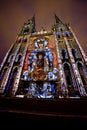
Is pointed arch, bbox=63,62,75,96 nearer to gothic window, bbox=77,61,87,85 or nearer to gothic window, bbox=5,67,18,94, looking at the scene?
gothic window, bbox=77,61,87,85

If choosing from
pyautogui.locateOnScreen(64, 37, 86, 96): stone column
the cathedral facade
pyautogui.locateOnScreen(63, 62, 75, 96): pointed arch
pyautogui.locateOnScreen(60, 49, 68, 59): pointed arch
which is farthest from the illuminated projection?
pyautogui.locateOnScreen(64, 37, 86, 96): stone column

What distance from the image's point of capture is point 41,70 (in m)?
14.3

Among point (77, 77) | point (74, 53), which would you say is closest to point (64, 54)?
point (74, 53)

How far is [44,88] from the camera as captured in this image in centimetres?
1238

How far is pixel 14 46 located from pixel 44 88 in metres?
11.7

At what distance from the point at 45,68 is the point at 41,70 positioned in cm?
64

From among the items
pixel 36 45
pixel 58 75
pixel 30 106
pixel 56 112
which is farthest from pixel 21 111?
pixel 36 45

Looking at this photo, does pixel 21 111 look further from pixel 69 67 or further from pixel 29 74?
pixel 69 67

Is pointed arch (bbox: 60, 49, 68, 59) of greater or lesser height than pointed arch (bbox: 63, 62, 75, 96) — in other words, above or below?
above

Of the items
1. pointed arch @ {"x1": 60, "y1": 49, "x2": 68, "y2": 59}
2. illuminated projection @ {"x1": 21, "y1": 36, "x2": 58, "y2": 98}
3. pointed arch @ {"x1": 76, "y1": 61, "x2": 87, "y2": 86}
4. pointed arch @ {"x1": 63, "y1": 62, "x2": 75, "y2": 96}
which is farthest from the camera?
pointed arch @ {"x1": 60, "y1": 49, "x2": 68, "y2": 59}

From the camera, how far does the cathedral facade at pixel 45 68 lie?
12.0 m

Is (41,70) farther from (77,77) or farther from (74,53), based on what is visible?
(74,53)

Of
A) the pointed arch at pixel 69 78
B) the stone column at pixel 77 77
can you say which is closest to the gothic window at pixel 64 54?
the stone column at pixel 77 77

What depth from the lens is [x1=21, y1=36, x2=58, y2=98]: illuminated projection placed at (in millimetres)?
12195
